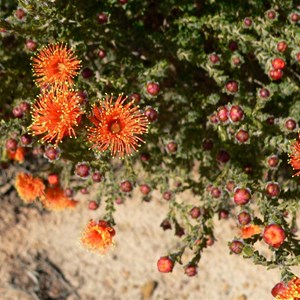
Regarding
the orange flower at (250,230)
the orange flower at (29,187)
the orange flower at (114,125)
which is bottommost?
the orange flower at (250,230)

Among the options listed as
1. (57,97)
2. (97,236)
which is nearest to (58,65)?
(57,97)

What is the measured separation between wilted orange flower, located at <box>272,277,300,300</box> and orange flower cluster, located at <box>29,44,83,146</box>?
1.71 metres

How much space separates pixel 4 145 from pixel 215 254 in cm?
268

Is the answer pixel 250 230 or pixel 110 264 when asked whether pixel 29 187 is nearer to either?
pixel 110 264

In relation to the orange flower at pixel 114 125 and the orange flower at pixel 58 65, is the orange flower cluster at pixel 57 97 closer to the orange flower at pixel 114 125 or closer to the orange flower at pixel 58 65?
the orange flower at pixel 58 65

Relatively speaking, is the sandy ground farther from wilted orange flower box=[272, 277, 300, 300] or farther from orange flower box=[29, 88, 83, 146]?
orange flower box=[29, 88, 83, 146]

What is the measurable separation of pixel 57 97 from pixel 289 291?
1.93m

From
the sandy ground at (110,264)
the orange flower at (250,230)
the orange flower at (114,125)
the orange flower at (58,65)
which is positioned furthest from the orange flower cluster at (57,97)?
the sandy ground at (110,264)

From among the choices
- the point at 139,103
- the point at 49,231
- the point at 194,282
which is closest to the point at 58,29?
the point at 139,103

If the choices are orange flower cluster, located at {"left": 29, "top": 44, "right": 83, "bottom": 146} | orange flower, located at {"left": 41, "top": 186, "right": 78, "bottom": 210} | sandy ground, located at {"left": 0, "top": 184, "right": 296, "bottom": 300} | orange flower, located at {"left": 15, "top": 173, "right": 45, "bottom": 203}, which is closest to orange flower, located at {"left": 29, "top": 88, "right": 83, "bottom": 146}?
orange flower cluster, located at {"left": 29, "top": 44, "right": 83, "bottom": 146}

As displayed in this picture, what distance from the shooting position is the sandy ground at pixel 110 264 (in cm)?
564

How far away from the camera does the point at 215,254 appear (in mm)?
5605

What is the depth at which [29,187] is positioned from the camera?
14.9ft

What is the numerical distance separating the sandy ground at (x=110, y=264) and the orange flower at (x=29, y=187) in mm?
1263
